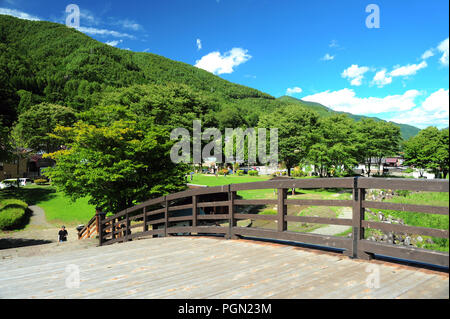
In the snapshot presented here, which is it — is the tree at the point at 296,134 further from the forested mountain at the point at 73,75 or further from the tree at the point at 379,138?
the tree at the point at 379,138

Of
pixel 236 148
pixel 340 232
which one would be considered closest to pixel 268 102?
pixel 236 148

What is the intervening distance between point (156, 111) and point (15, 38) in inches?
5166

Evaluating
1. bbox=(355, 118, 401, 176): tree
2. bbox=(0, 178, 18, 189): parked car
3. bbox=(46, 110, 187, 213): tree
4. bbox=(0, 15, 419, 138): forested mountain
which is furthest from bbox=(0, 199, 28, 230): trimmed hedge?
bbox=(355, 118, 401, 176): tree

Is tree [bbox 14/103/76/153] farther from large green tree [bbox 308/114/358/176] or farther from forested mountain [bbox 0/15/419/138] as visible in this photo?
large green tree [bbox 308/114/358/176]

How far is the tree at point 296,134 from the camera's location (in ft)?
148

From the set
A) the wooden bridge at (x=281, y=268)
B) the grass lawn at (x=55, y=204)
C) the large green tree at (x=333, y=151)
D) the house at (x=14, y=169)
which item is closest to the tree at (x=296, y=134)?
the large green tree at (x=333, y=151)

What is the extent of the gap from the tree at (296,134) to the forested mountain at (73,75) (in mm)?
9681

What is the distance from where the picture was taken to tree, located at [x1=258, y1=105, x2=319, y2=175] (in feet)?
148

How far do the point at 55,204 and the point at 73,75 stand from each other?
283ft

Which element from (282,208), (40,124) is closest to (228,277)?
(282,208)

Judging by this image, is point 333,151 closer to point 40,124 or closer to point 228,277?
point 228,277

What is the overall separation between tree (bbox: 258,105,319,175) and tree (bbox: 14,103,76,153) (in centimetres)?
3828
